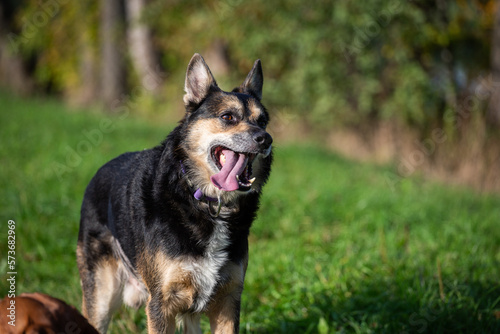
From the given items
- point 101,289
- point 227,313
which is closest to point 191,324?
point 227,313

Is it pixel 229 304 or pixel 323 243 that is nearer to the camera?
pixel 229 304

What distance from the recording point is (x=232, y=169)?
10.2 ft

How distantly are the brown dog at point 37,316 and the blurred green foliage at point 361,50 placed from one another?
10.8m

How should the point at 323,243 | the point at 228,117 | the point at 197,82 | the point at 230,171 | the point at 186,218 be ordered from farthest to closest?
the point at 323,243 < the point at 197,82 < the point at 228,117 < the point at 230,171 < the point at 186,218

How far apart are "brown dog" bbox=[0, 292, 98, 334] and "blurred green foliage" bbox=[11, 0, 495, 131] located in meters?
10.8

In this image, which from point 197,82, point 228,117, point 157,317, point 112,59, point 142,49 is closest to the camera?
point 157,317

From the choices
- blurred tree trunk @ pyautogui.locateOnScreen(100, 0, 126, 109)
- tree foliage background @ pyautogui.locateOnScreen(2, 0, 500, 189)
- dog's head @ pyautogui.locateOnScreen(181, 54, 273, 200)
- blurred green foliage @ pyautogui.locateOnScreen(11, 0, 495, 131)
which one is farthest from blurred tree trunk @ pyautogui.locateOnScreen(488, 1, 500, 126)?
blurred tree trunk @ pyautogui.locateOnScreen(100, 0, 126, 109)

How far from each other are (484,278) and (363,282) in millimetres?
1149

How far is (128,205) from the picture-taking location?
3166mm

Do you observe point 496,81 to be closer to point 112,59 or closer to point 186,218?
point 186,218

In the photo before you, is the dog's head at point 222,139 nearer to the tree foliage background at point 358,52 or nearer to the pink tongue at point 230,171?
the pink tongue at point 230,171

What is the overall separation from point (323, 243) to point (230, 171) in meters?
2.94

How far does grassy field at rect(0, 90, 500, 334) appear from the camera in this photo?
384 centimetres

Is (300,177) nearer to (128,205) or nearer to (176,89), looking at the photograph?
(128,205)
